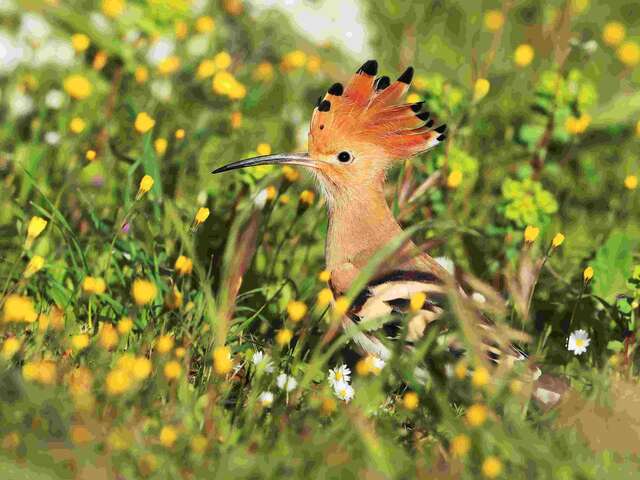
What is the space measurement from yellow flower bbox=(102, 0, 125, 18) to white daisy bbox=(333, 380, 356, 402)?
2.35 metres

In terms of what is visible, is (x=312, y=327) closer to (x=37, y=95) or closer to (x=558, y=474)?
(x=558, y=474)

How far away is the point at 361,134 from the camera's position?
11.8 ft

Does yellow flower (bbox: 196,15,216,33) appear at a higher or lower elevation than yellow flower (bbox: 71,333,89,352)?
higher

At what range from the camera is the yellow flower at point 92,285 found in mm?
3236

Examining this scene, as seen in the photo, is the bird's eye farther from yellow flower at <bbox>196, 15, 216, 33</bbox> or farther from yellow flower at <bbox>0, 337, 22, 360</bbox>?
yellow flower at <bbox>196, 15, 216, 33</bbox>

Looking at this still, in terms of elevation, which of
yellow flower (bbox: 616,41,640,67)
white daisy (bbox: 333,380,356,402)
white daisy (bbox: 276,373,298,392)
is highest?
yellow flower (bbox: 616,41,640,67)

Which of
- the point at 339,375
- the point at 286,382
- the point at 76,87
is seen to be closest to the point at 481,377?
the point at 286,382

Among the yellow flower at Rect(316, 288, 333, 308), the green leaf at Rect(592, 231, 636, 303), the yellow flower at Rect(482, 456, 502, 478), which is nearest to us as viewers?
the yellow flower at Rect(482, 456, 502, 478)

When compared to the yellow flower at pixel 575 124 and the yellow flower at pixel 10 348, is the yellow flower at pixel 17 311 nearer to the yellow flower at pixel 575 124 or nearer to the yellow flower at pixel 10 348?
the yellow flower at pixel 10 348

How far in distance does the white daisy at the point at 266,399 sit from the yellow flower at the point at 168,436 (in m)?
0.39

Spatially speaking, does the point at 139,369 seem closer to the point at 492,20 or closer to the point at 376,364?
the point at 376,364

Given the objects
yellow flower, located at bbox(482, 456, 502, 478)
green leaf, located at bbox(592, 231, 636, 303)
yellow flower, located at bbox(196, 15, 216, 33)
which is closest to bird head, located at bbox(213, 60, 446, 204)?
green leaf, located at bbox(592, 231, 636, 303)

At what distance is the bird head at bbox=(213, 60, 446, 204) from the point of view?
11.4 ft

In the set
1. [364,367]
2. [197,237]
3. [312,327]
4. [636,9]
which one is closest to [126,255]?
[197,237]
